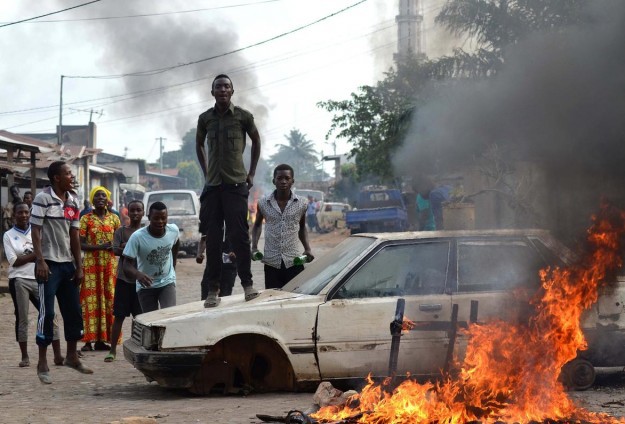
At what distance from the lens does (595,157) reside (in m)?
8.23

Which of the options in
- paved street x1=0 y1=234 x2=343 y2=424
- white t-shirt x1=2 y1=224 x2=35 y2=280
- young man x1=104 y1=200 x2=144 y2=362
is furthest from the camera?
young man x1=104 y1=200 x2=144 y2=362

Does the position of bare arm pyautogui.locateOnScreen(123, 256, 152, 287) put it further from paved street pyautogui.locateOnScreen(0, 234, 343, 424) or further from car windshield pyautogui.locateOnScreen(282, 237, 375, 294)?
car windshield pyautogui.locateOnScreen(282, 237, 375, 294)

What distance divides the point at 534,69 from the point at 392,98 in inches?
944

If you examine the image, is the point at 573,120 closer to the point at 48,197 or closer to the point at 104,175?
the point at 48,197

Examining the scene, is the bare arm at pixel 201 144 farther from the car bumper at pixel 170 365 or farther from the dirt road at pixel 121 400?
the dirt road at pixel 121 400

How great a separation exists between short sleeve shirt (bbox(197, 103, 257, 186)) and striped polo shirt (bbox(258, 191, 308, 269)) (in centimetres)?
102

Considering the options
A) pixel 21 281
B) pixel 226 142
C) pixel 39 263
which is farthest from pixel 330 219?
pixel 39 263

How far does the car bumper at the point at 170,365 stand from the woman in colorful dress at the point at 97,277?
10.7ft

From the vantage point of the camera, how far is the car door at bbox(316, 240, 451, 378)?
6.95 m

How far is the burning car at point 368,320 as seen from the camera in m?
6.89

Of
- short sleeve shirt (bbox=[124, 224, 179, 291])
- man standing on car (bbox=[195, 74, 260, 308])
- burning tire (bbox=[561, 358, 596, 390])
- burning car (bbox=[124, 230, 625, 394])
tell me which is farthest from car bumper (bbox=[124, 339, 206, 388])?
burning tire (bbox=[561, 358, 596, 390])

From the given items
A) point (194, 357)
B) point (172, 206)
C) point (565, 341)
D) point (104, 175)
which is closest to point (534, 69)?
point (565, 341)

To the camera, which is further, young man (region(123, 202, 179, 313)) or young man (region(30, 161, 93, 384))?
young man (region(123, 202, 179, 313))

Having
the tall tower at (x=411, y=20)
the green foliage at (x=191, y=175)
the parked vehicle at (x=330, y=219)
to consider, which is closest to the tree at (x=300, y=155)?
the green foliage at (x=191, y=175)
